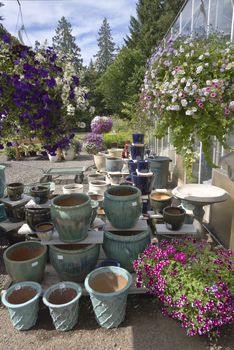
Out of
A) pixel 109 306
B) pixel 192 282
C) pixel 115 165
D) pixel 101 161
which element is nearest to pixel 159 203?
pixel 192 282

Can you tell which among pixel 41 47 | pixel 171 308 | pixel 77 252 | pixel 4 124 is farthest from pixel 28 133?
pixel 171 308

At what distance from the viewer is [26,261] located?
2410mm

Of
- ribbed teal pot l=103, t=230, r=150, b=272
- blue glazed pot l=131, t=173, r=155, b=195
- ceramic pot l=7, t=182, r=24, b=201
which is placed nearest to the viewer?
ribbed teal pot l=103, t=230, r=150, b=272

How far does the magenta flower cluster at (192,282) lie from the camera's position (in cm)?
191

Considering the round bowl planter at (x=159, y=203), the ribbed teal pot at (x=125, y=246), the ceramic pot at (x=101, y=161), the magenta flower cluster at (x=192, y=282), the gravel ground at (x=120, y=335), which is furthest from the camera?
the ceramic pot at (x=101, y=161)

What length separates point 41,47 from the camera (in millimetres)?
2164

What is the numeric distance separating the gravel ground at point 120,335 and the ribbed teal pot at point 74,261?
0.30 meters

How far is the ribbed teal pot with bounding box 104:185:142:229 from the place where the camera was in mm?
2547

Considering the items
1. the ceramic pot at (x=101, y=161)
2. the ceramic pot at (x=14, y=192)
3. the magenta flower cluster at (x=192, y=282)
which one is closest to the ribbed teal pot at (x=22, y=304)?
the magenta flower cluster at (x=192, y=282)

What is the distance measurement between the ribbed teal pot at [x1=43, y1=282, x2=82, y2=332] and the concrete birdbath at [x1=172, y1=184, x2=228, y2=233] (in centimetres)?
142

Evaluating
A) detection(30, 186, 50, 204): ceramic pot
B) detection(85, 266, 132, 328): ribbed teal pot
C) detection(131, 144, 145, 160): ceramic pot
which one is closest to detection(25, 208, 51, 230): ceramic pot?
detection(30, 186, 50, 204): ceramic pot

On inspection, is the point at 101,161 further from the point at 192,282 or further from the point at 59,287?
the point at 192,282

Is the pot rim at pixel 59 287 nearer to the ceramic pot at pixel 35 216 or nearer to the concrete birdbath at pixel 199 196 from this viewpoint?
the ceramic pot at pixel 35 216

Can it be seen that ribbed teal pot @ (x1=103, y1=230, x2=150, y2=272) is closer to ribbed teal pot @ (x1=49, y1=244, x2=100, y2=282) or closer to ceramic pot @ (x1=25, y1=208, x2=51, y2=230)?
ribbed teal pot @ (x1=49, y1=244, x2=100, y2=282)
